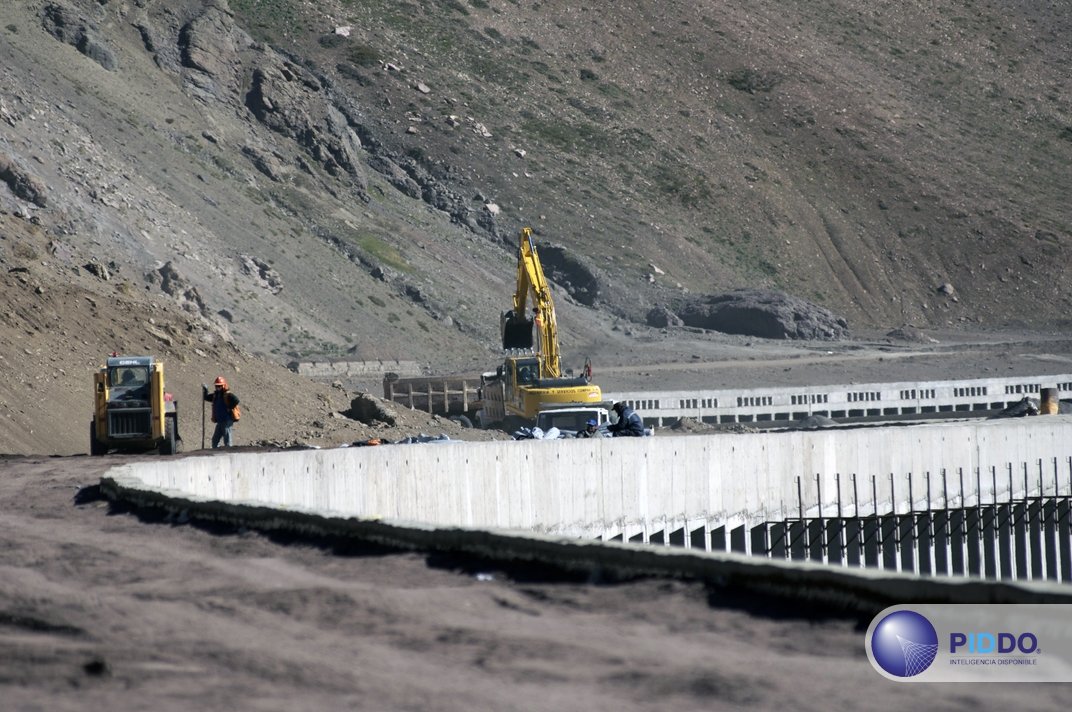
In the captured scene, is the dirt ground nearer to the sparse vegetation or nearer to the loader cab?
the loader cab

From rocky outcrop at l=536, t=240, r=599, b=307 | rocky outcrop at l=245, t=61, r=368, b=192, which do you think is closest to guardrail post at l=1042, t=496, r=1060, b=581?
rocky outcrop at l=536, t=240, r=599, b=307

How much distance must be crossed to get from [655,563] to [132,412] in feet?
57.9

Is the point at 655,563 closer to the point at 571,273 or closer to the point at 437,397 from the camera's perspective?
the point at 437,397

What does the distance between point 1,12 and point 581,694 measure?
68105 mm

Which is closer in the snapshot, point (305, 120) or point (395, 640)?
point (395, 640)

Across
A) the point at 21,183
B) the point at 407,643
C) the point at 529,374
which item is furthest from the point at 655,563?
the point at 21,183

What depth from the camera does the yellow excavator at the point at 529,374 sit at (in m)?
35.2

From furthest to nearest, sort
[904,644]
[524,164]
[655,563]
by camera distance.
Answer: [524,164], [655,563], [904,644]

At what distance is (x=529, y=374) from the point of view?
36906 millimetres

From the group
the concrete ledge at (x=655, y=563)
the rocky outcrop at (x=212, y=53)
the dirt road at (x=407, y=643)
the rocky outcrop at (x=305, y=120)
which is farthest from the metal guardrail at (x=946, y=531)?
the rocky outcrop at (x=212, y=53)

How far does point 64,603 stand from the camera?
884 cm

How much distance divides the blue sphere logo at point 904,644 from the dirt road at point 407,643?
0.12 m

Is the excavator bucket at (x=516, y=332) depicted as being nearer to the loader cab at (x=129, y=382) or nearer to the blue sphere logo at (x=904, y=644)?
the loader cab at (x=129, y=382)
